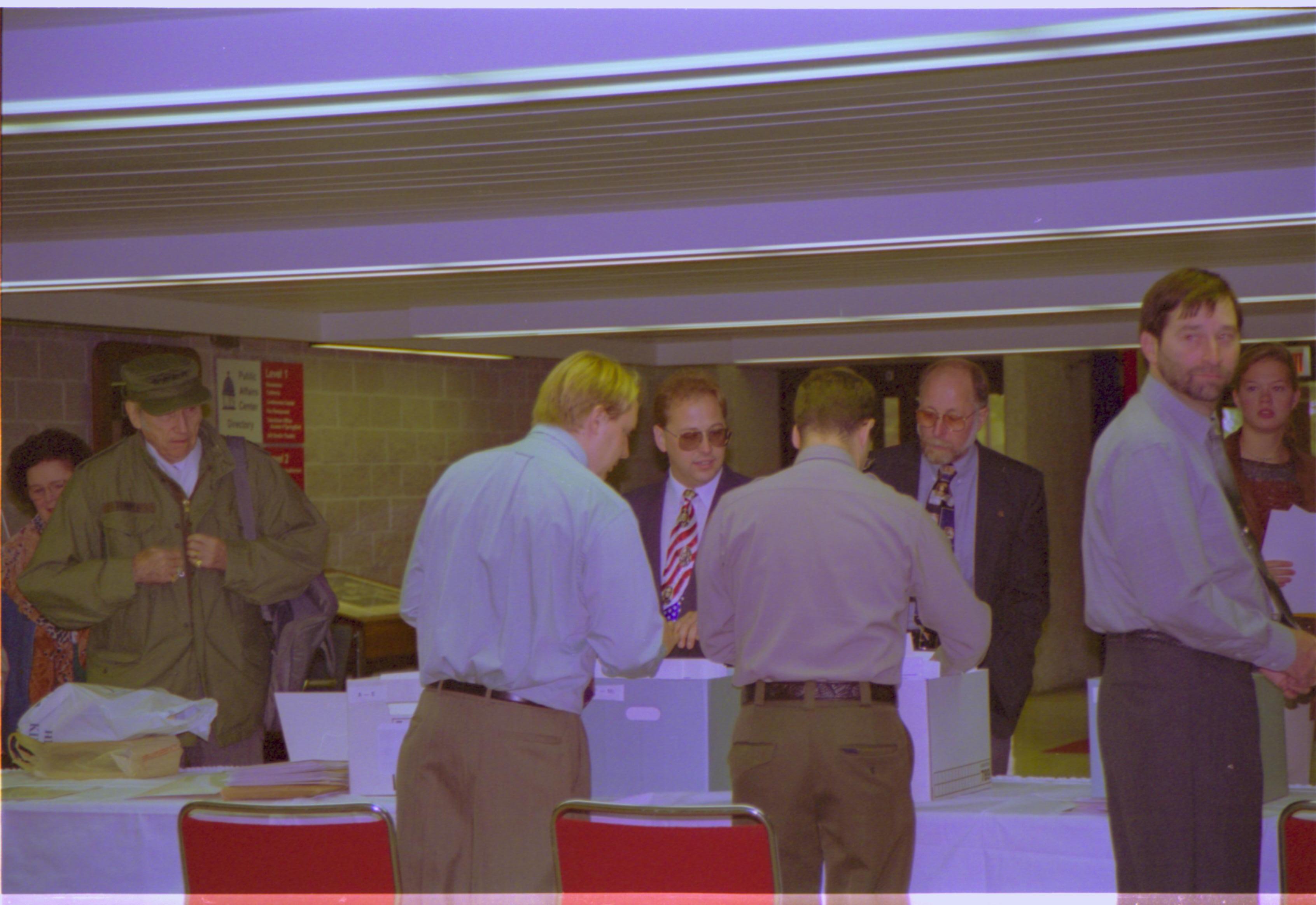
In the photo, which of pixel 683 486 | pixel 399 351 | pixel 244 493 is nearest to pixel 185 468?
pixel 244 493

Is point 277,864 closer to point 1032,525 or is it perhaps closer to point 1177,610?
point 1177,610

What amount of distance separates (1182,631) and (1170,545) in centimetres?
16

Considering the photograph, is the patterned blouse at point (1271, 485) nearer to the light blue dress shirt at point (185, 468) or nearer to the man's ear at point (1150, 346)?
the man's ear at point (1150, 346)

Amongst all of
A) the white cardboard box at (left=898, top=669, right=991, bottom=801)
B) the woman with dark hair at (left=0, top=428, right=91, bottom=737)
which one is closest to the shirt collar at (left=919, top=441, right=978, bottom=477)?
the white cardboard box at (left=898, top=669, right=991, bottom=801)

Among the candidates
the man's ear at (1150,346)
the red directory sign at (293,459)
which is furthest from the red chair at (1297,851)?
the red directory sign at (293,459)

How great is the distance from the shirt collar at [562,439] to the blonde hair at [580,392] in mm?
25

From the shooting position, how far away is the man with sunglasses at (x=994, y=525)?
3855mm

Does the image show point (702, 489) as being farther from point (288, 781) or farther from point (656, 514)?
point (288, 781)

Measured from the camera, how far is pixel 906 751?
8.98 feet

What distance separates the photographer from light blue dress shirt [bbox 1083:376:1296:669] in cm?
246

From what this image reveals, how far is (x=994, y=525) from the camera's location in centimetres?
390

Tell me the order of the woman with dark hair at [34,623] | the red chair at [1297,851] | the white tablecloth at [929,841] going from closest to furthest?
the red chair at [1297,851]
the white tablecloth at [929,841]
the woman with dark hair at [34,623]

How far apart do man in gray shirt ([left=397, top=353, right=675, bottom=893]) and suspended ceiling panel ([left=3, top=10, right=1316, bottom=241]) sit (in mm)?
863

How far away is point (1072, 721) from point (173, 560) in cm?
679
